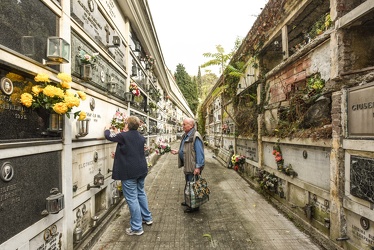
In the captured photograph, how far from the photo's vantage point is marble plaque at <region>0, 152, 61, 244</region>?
1955 mm

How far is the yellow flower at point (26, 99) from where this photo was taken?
2.09m

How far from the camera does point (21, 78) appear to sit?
7.10ft

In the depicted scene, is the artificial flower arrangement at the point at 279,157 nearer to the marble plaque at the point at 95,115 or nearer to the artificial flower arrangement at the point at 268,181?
the artificial flower arrangement at the point at 268,181

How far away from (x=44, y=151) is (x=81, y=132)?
2.44 feet

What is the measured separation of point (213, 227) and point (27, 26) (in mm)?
3775

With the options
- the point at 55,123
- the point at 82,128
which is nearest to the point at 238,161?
the point at 82,128

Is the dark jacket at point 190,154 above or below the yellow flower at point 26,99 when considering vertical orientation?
below

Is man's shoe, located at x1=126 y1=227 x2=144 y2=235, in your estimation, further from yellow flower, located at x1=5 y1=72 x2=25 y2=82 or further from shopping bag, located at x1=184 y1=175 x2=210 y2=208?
yellow flower, located at x1=5 y1=72 x2=25 y2=82

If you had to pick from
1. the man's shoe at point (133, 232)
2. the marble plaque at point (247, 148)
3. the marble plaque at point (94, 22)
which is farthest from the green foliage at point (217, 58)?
the man's shoe at point (133, 232)

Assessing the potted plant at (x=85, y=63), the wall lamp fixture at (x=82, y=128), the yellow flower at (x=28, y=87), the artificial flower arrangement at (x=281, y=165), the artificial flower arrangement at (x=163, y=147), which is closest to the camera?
the yellow flower at (x=28, y=87)

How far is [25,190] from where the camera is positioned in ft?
7.25

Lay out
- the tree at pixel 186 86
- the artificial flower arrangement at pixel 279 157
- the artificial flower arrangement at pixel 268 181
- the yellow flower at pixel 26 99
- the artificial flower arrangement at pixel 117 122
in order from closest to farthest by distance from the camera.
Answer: the yellow flower at pixel 26 99 < the artificial flower arrangement at pixel 117 122 < the artificial flower arrangement at pixel 279 157 < the artificial flower arrangement at pixel 268 181 < the tree at pixel 186 86

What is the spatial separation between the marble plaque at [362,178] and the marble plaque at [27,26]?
145 inches

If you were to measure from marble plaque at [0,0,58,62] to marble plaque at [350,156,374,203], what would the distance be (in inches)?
145
